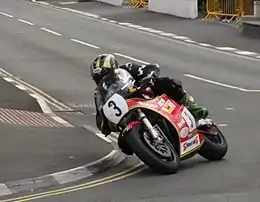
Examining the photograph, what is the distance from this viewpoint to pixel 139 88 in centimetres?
1016

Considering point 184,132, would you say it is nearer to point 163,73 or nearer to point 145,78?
point 145,78

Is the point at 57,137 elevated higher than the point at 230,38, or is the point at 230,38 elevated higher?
the point at 57,137

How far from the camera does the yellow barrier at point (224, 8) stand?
111ft

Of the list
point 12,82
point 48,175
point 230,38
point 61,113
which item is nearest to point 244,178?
point 48,175

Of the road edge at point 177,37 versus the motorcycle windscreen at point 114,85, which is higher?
the motorcycle windscreen at point 114,85

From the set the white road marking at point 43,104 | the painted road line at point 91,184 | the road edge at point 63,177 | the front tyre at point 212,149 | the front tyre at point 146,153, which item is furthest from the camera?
the white road marking at point 43,104

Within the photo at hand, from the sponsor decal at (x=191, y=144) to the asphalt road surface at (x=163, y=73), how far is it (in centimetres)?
23

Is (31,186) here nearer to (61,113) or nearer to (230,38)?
(61,113)

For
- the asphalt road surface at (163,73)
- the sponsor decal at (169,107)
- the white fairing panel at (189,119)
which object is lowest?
the asphalt road surface at (163,73)

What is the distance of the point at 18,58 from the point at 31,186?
15.2 metres

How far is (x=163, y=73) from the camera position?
20.4 meters

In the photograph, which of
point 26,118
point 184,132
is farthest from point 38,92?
point 184,132

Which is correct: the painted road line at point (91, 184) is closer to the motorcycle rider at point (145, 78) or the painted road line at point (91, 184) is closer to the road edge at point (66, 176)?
the road edge at point (66, 176)

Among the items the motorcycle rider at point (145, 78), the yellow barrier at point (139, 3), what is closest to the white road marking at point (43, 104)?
the motorcycle rider at point (145, 78)
